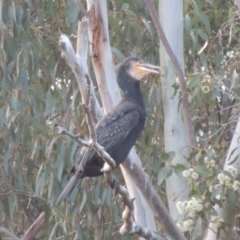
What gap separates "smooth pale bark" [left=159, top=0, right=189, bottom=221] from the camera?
398 cm

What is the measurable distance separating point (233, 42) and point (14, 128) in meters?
1.46

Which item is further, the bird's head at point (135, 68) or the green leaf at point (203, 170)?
the bird's head at point (135, 68)

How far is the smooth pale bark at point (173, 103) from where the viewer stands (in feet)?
13.1

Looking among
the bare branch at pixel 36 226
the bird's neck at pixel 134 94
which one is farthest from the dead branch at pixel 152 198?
the bare branch at pixel 36 226

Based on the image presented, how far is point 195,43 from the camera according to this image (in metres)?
4.39

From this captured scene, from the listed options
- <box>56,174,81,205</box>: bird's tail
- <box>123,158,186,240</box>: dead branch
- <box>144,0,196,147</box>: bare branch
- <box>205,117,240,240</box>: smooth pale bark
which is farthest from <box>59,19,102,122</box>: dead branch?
<box>205,117,240,240</box>: smooth pale bark

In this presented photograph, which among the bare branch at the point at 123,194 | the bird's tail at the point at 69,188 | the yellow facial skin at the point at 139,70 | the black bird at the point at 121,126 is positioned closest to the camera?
the bare branch at the point at 123,194

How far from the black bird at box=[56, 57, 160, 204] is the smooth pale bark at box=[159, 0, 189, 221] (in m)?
0.34

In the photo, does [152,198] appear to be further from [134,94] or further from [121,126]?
[134,94]

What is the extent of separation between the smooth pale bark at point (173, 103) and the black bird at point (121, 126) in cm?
34

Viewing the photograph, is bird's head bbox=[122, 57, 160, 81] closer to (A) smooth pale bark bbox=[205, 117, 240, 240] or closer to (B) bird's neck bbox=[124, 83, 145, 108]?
(B) bird's neck bbox=[124, 83, 145, 108]

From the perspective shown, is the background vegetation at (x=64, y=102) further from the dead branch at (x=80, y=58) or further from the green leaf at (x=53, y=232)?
the dead branch at (x=80, y=58)

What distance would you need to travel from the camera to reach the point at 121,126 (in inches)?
139

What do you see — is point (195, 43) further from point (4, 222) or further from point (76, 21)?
point (4, 222)
